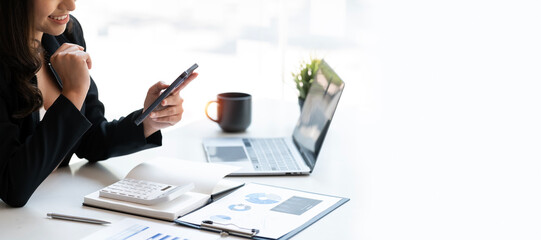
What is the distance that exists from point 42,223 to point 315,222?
0.48 m

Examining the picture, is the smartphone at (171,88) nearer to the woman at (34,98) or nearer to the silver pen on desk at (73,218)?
the woman at (34,98)

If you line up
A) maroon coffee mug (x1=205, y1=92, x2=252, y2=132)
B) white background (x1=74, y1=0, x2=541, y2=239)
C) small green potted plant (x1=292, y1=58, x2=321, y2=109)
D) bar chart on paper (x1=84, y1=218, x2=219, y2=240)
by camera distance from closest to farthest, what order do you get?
bar chart on paper (x1=84, y1=218, x2=219, y2=240)
white background (x1=74, y1=0, x2=541, y2=239)
maroon coffee mug (x1=205, y1=92, x2=252, y2=132)
small green potted plant (x1=292, y1=58, x2=321, y2=109)

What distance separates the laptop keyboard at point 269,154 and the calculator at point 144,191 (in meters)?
0.28

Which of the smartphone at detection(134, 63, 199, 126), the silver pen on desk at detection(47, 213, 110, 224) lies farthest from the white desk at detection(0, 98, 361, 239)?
the smartphone at detection(134, 63, 199, 126)

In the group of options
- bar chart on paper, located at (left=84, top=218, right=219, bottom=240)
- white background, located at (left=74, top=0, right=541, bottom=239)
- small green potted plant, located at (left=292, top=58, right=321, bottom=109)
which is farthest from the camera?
small green potted plant, located at (left=292, top=58, right=321, bottom=109)

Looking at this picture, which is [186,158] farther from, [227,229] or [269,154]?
[227,229]

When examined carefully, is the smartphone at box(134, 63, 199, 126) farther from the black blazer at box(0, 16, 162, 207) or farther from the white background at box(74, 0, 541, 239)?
the white background at box(74, 0, 541, 239)

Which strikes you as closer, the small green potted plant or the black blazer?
the black blazer

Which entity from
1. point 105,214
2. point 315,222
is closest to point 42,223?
point 105,214

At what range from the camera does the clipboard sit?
46.5 inches

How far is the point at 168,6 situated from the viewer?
4.28m

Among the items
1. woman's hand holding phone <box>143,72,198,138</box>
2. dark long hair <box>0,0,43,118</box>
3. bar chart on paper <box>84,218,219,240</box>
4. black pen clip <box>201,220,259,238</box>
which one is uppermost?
dark long hair <box>0,0,43,118</box>

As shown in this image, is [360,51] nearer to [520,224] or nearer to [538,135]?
[538,135]

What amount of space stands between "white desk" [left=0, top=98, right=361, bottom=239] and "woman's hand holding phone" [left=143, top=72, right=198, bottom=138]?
0.35 ft
